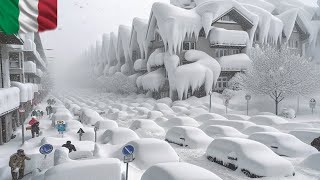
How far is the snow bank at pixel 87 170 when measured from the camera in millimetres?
8938

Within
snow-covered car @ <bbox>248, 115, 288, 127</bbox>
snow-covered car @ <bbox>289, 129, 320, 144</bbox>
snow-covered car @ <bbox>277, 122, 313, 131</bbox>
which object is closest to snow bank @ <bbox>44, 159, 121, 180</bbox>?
snow-covered car @ <bbox>289, 129, 320, 144</bbox>

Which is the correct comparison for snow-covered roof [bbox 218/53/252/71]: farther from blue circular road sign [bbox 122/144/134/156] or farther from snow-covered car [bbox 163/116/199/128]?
blue circular road sign [bbox 122/144/134/156]

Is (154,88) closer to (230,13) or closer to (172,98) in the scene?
(172,98)

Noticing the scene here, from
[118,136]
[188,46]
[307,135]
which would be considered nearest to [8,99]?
[118,136]

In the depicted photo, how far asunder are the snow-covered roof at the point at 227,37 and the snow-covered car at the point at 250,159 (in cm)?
3170

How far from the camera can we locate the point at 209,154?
14594 mm

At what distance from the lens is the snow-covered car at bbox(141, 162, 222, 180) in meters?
8.21

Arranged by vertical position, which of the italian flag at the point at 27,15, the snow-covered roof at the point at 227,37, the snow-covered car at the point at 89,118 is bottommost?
Result: the snow-covered car at the point at 89,118

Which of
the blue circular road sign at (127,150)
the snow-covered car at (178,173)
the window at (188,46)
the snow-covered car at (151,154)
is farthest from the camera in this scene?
the window at (188,46)

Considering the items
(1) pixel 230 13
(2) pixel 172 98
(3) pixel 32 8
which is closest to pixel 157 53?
(2) pixel 172 98

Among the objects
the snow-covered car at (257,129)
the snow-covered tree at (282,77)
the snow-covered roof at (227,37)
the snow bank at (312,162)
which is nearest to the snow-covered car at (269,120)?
the snow-covered car at (257,129)

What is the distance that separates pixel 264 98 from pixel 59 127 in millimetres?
27920

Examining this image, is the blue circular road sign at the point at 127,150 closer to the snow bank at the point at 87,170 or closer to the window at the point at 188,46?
the snow bank at the point at 87,170

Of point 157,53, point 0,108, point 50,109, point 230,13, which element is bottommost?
point 50,109
